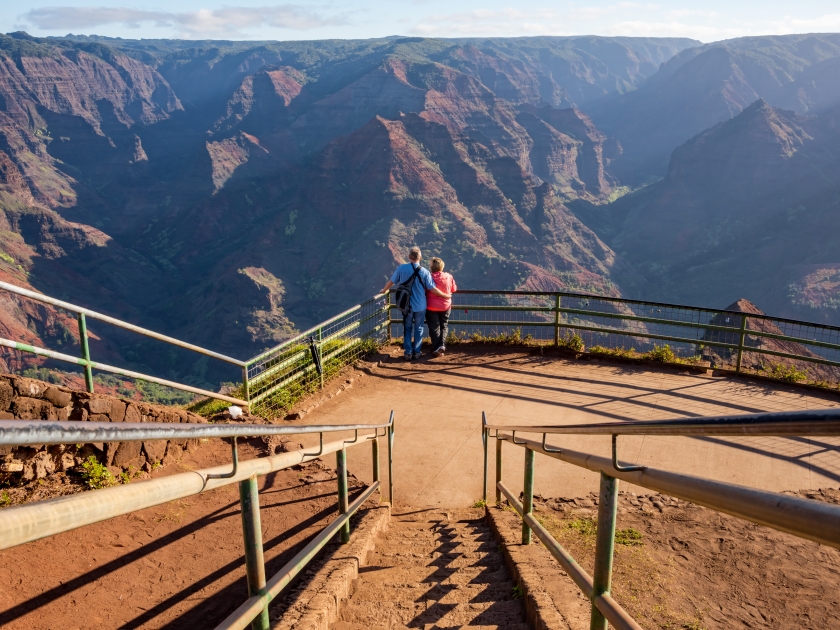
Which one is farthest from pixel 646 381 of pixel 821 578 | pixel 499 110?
pixel 499 110

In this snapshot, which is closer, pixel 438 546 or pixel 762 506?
pixel 762 506

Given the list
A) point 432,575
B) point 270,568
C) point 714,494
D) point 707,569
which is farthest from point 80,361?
point 714,494

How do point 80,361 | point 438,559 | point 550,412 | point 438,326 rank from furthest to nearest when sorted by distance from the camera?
point 438,326 < point 550,412 < point 80,361 < point 438,559

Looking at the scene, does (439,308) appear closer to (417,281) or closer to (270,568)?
(417,281)

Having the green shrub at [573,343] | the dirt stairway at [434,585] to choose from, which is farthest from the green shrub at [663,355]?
the dirt stairway at [434,585]

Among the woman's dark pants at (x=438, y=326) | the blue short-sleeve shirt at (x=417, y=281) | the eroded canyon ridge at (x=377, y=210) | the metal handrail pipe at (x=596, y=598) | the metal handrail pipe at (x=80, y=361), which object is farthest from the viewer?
the eroded canyon ridge at (x=377, y=210)

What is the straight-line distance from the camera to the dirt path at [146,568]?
11.0 feet

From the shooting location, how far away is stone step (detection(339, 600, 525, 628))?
3.30m

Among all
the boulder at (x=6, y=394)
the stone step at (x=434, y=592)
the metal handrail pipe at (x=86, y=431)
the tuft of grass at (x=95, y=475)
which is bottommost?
the stone step at (x=434, y=592)

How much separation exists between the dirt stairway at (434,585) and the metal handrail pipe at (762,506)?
181cm

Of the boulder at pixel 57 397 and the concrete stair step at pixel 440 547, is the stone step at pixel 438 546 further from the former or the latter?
the boulder at pixel 57 397

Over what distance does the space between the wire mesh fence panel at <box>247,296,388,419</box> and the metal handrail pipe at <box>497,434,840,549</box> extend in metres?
7.07

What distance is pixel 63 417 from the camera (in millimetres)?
5102

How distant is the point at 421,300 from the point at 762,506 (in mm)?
9479
